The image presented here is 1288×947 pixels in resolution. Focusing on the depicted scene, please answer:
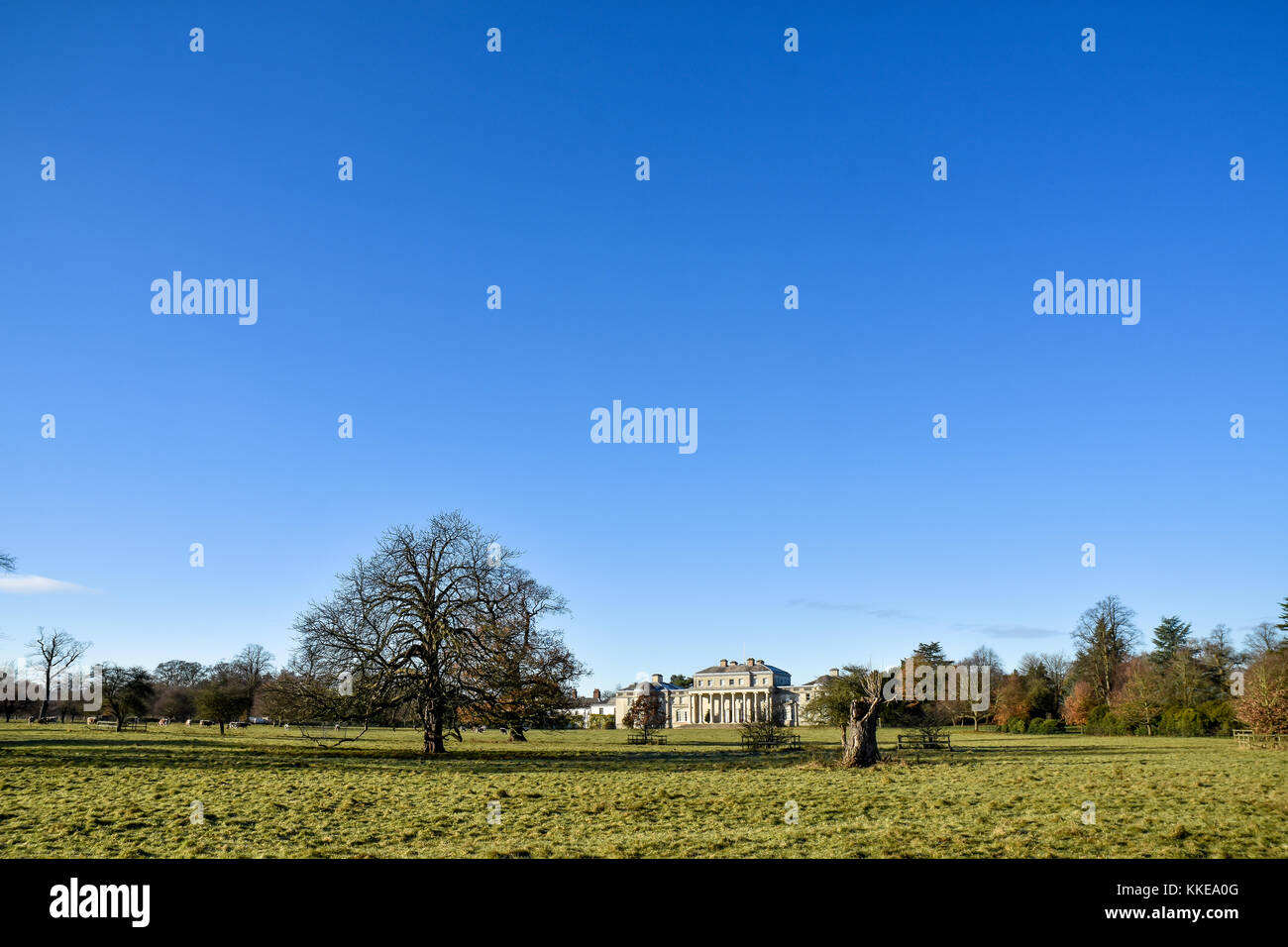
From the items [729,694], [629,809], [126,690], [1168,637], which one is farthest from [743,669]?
[629,809]

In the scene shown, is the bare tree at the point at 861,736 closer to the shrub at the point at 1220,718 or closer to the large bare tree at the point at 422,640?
the large bare tree at the point at 422,640

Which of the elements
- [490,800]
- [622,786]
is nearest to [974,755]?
[622,786]

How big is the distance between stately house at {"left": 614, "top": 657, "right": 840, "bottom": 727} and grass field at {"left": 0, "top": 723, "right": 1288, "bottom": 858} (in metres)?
103

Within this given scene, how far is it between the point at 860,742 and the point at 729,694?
113002 millimetres

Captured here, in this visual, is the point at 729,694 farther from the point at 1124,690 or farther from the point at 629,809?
the point at 629,809

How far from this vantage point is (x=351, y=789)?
2105 centimetres

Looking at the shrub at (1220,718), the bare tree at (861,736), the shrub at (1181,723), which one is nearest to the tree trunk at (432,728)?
the bare tree at (861,736)

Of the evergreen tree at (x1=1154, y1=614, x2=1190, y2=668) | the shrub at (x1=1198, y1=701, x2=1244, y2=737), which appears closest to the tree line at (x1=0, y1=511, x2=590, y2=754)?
the shrub at (x1=1198, y1=701, x2=1244, y2=737)

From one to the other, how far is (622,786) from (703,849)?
1070 cm

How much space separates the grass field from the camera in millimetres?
12812

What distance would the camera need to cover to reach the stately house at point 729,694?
133m

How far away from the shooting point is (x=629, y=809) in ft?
57.7

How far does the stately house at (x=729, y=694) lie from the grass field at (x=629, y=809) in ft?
338
